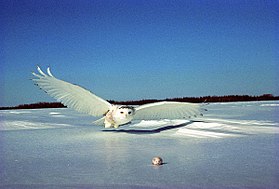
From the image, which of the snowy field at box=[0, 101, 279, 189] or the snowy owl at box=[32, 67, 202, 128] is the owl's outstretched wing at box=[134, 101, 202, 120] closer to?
the snowy owl at box=[32, 67, 202, 128]

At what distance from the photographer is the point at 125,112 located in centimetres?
609

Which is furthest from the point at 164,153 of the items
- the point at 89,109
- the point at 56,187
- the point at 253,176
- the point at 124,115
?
the point at 89,109

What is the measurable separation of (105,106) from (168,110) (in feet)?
4.23

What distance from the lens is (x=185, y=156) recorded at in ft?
12.4

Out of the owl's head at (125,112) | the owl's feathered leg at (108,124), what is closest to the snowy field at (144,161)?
the owl's head at (125,112)

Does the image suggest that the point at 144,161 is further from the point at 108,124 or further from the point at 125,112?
the point at 108,124

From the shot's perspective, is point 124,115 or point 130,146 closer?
point 130,146

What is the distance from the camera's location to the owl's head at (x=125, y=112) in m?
6.10

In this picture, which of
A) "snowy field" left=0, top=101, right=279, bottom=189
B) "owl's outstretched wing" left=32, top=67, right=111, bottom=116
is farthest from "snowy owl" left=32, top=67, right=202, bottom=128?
"snowy field" left=0, top=101, right=279, bottom=189

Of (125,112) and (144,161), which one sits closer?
(144,161)

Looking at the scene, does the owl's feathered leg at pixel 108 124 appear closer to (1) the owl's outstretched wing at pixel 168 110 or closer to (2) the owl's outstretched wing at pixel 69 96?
(2) the owl's outstretched wing at pixel 69 96

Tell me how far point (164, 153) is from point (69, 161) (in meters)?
1.09

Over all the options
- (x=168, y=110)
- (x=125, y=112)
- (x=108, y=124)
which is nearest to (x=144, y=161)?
(x=125, y=112)

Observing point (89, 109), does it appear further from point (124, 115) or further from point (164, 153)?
point (164, 153)
